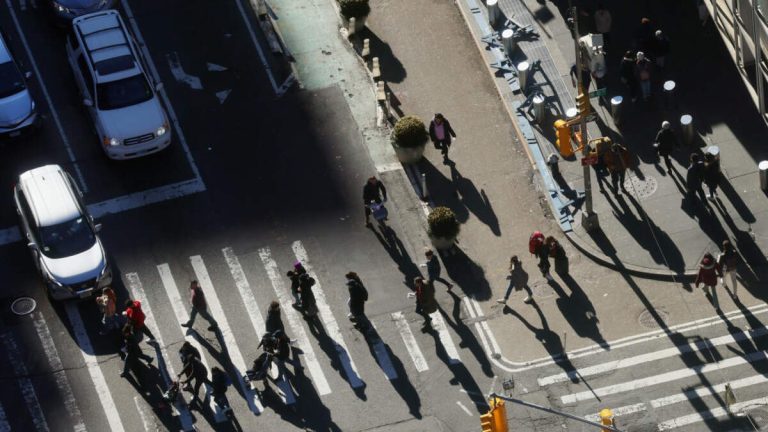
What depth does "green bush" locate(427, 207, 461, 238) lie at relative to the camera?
149 ft

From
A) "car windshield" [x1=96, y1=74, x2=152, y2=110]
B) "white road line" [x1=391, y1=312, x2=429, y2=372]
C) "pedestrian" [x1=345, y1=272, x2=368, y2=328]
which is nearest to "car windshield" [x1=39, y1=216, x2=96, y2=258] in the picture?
"car windshield" [x1=96, y1=74, x2=152, y2=110]

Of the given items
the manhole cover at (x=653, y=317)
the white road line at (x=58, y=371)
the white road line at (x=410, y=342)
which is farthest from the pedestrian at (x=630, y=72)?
the white road line at (x=58, y=371)

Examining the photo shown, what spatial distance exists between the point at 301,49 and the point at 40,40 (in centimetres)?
782

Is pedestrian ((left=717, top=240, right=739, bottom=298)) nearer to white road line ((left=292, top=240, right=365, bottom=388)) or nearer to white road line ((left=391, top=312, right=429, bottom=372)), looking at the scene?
white road line ((left=391, top=312, right=429, bottom=372))

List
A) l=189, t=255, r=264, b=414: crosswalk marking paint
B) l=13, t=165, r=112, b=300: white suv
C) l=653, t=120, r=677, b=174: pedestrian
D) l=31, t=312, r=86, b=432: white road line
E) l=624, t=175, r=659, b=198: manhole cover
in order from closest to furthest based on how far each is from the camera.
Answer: l=31, t=312, r=86, b=432: white road line, l=189, t=255, r=264, b=414: crosswalk marking paint, l=13, t=165, r=112, b=300: white suv, l=653, t=120, r=677, b=174: pedestrian, l=624, t=175, r=659, b=198: manhole cover

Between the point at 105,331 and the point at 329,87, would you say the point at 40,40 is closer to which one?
the point at 329,87

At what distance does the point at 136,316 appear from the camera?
43.3 m

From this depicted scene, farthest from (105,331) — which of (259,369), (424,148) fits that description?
(424,148)

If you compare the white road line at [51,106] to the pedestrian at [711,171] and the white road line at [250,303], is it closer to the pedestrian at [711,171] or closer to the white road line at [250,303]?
the white road line at [250,303]

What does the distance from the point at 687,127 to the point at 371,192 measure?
9007mm

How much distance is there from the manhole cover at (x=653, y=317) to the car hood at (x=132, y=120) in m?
14.3

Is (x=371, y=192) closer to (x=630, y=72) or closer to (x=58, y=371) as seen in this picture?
(x=630, y=72)

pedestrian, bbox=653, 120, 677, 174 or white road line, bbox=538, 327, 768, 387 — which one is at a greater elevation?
pedestrian, bbox=653, 120, 677, 174

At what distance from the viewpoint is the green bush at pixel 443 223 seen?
149ft
